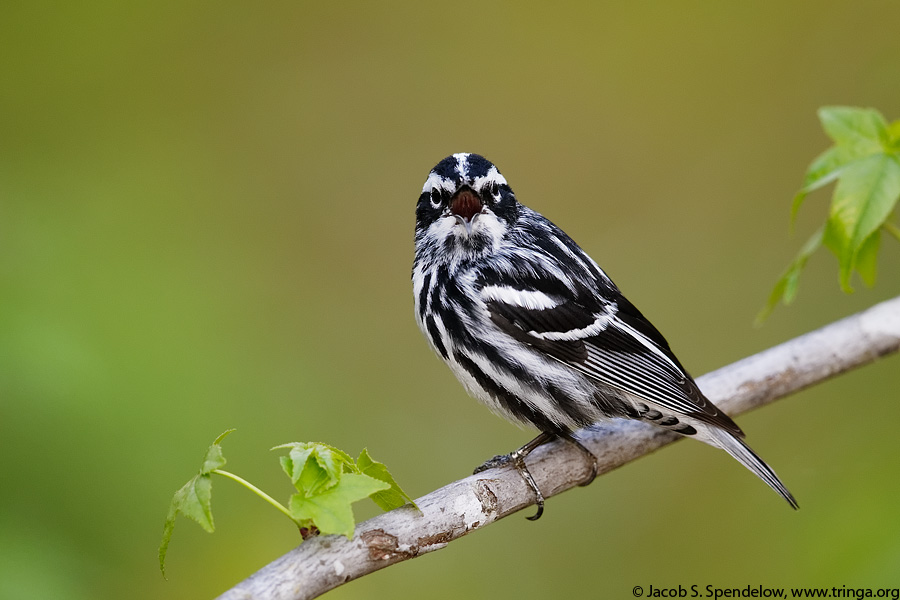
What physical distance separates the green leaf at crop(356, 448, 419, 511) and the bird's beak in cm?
134

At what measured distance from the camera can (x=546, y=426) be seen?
338cm

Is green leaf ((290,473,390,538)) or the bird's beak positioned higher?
the bird's beak

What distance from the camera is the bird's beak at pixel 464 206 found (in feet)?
11.1

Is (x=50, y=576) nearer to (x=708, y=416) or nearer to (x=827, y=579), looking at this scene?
(x=708, y=416)

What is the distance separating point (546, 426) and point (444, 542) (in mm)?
963

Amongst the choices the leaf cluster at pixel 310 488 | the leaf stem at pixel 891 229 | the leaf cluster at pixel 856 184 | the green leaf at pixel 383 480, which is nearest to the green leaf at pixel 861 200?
the leaf cluster at pixel 856 184

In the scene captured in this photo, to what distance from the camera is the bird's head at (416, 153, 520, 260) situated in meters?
3.38

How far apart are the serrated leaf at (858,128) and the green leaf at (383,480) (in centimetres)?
208

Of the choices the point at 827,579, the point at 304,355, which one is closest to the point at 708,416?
the point at 827,579

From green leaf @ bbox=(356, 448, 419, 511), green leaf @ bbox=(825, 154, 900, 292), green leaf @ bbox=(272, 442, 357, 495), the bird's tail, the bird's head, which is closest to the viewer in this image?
green leaf @ bbox=(272, 442, 357, 495)

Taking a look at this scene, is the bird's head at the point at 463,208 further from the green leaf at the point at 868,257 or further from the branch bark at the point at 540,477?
the green leaf at the point at 868,257

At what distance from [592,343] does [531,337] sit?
27 cm

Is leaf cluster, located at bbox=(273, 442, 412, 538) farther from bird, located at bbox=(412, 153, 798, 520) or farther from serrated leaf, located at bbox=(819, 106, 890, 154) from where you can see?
serrated leaf, located at bbox=(819, 106, 890, 154)

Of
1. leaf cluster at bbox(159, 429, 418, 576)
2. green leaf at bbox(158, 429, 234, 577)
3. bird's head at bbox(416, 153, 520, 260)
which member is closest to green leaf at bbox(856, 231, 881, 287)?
bird's head at bbox(416, 153, 520, 260)
